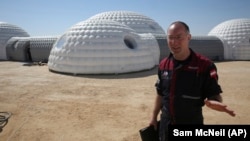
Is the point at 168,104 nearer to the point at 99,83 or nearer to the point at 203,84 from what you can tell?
the point at 203,84

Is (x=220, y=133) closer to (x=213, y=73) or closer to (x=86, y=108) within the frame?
(x=213, y=73)

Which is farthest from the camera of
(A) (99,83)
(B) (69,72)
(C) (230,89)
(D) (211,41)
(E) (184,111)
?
(D) (211,41)

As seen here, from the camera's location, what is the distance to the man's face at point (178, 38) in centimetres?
244

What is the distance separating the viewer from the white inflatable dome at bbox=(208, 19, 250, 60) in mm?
22422

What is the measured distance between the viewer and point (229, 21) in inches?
998

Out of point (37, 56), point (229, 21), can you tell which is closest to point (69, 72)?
point (37, 56)

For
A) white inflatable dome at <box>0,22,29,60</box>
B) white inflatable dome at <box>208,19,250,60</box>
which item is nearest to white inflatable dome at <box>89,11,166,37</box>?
white inflatable dome at <box>208,19,250,60</box>

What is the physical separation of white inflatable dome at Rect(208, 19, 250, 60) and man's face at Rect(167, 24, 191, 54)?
2261 centimetres

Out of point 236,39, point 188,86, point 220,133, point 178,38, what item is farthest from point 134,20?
point 220,133

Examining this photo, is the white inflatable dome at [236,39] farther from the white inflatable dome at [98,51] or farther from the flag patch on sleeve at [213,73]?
the flag patch on sleeve at [213,73]

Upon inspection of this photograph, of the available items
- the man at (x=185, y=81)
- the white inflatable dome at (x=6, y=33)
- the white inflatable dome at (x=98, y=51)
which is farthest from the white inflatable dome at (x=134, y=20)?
the man at (x=185, y=81)

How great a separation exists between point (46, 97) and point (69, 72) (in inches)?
207

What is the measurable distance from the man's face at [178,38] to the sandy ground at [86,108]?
2972 millimetres

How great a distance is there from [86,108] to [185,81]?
16.6 feet
